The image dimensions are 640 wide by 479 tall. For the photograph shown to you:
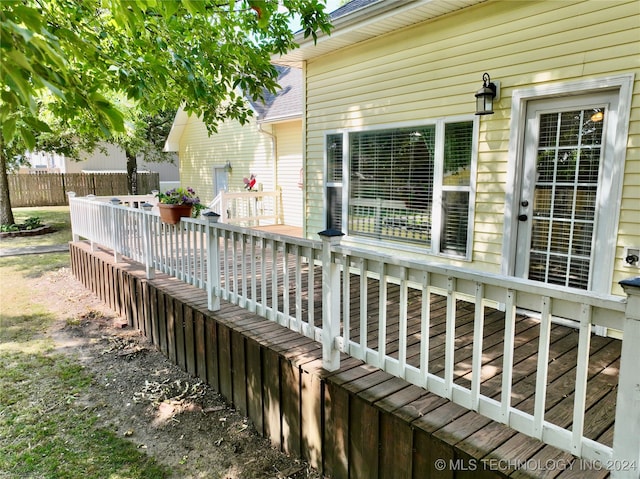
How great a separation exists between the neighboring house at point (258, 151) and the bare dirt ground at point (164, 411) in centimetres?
585

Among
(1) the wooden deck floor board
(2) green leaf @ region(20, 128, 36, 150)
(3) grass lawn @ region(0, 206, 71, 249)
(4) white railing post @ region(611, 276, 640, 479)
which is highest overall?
(2) green leaf @ region(20, 128, 36, 150)

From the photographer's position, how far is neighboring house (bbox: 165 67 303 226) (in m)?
10.2

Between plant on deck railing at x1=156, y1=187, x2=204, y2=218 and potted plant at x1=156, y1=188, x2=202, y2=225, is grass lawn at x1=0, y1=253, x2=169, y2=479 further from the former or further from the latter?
plant on deck railing at x1=156, y1=187, x2=204, y2=218

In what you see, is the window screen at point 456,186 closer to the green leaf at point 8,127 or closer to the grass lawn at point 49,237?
the green leaf at point 8,127

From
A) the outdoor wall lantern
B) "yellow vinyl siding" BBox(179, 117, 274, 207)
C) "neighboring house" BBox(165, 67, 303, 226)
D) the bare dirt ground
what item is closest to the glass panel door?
the outdoor wall lantern

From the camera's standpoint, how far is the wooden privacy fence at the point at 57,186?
61.1 feet

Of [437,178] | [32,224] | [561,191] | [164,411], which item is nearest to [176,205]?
[164,411]

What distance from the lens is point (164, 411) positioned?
3.56 meters

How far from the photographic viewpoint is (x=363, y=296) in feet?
8.36

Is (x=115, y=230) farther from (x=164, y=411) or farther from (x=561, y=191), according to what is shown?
(x=561, y=191)

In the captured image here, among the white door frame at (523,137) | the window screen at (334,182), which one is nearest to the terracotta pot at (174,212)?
the window screen at (334,182)

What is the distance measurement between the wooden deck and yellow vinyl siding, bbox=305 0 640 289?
1.02 metres

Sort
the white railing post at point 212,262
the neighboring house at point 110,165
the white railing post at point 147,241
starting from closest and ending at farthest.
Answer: the white railing post at point 212,262 < the white railing post at point 147,241 < the neighboring house at point 110,165

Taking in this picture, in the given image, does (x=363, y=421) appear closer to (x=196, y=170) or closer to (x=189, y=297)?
(x=189, y=297)
